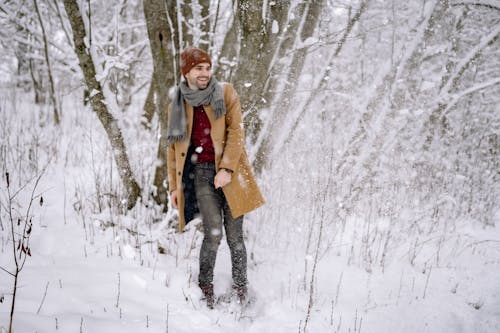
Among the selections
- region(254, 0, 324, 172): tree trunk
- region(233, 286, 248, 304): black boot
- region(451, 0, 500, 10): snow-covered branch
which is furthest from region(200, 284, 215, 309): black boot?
region(451, 0, 500, 10): snow-covered branch

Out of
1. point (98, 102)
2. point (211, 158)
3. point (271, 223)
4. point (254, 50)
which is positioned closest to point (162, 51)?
point (98, 102)

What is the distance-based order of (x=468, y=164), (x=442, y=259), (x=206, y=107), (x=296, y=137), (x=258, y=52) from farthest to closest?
(x=468, y=164)
(x=296, y=137)
(x=442, y=259)
(x=258, y=52)
(x=206, y=107)

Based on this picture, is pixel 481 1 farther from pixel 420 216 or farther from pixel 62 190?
pixel 62 190

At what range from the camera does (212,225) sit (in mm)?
2240

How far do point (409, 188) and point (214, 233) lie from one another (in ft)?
10.6

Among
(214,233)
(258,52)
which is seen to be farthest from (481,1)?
(214,233)

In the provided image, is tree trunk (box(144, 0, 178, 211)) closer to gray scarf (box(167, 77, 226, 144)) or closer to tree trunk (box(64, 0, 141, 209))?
tree trunk (box(64, 0, 141, 209))

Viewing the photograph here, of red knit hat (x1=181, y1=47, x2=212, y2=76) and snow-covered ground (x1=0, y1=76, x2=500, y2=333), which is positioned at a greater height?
red knit hat (x1=181, y1=47, x2=212, y2=76)

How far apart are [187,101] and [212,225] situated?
0.96 meters

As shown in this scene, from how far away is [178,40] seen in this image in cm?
315

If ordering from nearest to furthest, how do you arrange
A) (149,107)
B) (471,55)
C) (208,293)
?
(208,293) → (471,55) → (149,107)

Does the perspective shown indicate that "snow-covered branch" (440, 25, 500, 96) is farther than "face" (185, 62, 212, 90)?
Yes

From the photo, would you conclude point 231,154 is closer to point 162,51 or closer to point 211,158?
point 211,158

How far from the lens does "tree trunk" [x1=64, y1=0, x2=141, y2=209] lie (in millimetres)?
2787
